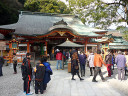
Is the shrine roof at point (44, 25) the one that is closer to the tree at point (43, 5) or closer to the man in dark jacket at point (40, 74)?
the tree at point (43, 5)

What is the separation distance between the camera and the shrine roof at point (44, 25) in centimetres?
1221

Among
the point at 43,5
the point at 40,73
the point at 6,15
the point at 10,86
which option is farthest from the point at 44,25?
the point at 6,15

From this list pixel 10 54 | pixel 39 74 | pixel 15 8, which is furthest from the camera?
pixel 15 8

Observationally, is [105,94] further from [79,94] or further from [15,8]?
[15,8]

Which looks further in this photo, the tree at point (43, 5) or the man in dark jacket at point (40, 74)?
the tree at point (43, 5)

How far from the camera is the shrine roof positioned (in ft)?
40.1

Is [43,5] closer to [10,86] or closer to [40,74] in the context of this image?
[10,86]

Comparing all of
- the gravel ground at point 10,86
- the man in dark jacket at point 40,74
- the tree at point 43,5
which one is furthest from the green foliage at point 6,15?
the man in dark jacket at point 40,74

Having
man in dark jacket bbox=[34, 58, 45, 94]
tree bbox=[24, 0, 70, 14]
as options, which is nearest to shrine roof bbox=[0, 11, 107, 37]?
tree bbox=[24, 0, 70, 14]

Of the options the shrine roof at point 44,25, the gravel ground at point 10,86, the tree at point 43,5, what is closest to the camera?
the gravel ground at point 10,86

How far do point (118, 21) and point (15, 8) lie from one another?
21.3 meters

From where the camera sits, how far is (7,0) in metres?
25.9

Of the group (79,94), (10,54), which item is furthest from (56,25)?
(79,94)

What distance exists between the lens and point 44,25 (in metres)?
15.1
